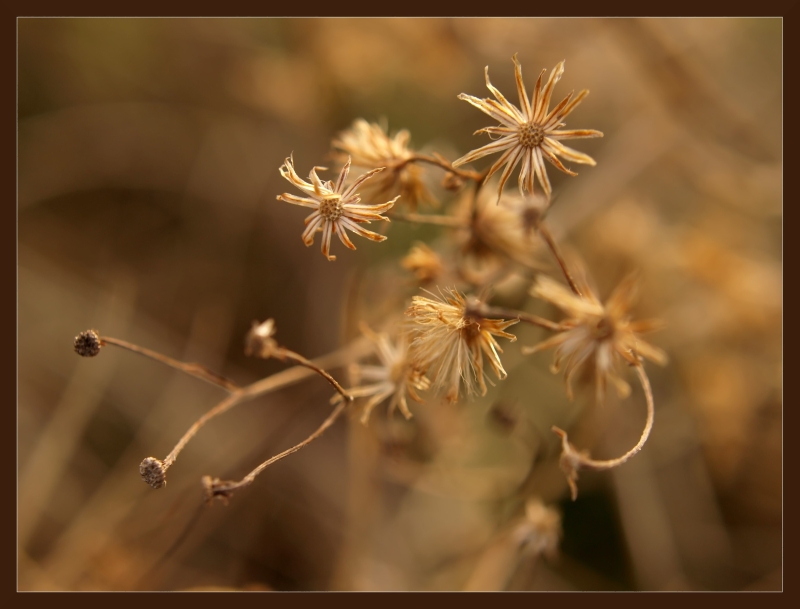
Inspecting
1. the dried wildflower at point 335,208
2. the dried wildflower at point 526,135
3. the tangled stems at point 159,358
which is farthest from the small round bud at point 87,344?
the dried wildflower at point 526,135

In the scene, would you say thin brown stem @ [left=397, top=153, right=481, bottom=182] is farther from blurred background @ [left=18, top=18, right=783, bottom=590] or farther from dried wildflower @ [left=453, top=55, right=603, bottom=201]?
blurred background @ [left=18, top=18, right=783, bottom=590]

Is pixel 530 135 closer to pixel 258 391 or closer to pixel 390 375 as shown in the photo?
pixel 390 375

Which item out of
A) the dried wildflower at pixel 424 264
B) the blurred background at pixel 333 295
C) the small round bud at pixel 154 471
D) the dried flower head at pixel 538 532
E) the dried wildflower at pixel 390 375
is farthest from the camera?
the blurred background at pixel 333 295

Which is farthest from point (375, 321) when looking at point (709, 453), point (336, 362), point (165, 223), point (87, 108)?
point (87, 108)

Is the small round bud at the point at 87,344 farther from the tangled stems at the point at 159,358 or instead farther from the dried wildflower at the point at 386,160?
the dried wildflower at the point at 386,160

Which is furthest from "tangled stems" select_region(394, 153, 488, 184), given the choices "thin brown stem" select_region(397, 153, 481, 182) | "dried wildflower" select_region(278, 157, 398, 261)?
"dried wildflower" select_region(278, 157, 398, 261)
